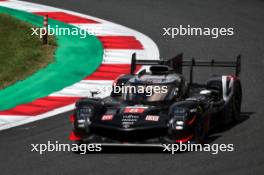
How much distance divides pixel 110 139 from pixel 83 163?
91 centimetres

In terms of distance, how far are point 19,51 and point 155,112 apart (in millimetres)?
10786

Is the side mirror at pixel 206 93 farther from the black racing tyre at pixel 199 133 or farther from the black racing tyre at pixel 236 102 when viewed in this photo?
the black racing tyre at pixel 236 102

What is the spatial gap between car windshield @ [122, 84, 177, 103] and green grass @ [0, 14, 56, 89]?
5.98 m

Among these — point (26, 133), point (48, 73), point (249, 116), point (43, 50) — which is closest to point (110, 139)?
point (26, 133)

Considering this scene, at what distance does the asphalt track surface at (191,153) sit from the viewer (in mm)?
14969

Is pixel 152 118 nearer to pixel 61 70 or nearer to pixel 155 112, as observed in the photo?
pixel 155 112

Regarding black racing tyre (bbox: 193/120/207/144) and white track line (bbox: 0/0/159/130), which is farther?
white track line (bbox: 0/0/159/130)

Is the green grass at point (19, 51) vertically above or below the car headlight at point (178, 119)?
above

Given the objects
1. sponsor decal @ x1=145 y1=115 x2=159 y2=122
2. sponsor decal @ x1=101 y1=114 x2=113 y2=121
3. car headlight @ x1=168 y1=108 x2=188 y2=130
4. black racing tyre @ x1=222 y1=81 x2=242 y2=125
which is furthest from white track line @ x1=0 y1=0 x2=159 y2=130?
car headlight @ x1=168 y1=108 x2=188 y2=130

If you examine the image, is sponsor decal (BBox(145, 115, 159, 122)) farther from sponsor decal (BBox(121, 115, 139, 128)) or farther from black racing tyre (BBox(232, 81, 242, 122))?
black racing tyre (BBox(232, 81, 242, 122))

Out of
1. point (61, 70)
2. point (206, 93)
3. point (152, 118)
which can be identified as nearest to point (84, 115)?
point (152, 118)

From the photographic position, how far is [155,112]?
54.2ft

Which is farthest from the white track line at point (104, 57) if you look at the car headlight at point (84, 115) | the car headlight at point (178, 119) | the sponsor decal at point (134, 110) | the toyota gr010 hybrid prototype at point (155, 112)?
the car headlight at point (178, 119)

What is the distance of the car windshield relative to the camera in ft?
55.9
